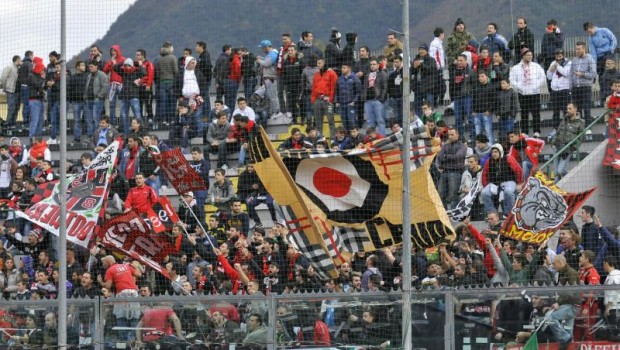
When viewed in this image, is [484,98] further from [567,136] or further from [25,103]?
[25,103]

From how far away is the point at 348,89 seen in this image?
24922 mm

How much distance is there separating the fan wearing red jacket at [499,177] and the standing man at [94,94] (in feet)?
25.4

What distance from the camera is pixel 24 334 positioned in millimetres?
20203

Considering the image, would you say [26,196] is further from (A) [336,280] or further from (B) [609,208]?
(B) [609,208]

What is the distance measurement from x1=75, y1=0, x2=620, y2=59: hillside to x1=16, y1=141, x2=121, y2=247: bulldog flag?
4.72m

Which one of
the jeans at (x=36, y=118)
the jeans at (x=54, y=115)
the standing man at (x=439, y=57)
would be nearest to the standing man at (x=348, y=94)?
the standing man at (x=439, y=57)

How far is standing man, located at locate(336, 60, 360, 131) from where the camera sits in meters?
24.9

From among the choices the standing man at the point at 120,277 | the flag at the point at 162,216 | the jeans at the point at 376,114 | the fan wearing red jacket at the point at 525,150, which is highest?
the jeans at the point at 376,114

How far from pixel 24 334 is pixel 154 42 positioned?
11.0 meters

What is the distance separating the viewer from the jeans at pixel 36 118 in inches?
1098

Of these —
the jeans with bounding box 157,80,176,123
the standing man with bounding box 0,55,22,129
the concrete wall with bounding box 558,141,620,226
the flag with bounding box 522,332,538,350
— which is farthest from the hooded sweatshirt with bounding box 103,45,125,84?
the flag with bounding box 522,332,538,350

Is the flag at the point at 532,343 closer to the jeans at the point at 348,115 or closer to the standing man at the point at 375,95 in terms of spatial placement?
the standing man at the point at 375,95

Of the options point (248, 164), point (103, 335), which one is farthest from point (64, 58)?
point (248, 164)

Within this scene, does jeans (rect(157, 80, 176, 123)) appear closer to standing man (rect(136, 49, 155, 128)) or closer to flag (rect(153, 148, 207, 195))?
standing man (rect(136, 49, 155, 128))
